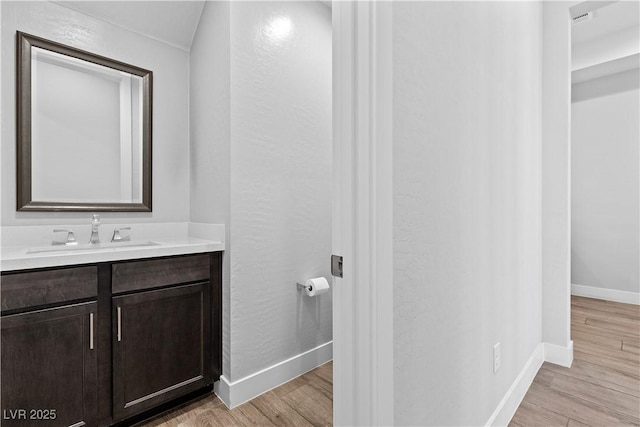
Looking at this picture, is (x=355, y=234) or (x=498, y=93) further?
(x=498, y=93)

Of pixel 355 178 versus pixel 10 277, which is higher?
pixel 355 178

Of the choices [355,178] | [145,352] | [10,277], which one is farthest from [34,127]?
[355,178]

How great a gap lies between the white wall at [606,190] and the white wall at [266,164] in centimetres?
313

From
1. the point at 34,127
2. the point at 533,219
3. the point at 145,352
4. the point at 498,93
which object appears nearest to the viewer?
the point at 498,93

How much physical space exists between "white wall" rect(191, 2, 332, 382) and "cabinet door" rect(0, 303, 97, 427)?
61 centimetres

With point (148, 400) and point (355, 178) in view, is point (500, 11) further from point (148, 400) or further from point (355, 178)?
point (148, 400)

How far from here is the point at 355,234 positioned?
795mm

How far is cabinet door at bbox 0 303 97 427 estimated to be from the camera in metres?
1.19

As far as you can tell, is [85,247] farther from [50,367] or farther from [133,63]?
[133,63]

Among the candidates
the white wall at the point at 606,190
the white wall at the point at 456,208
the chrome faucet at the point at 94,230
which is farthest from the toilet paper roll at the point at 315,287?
the white wall at the point at 606,190

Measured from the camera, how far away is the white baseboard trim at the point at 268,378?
1.68 metres

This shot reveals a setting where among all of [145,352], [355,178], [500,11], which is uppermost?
[500,11]

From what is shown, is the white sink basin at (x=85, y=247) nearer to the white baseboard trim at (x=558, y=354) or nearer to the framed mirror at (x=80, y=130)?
the framed mirror at (x=80, y=130)

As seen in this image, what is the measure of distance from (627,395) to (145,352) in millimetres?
2455
